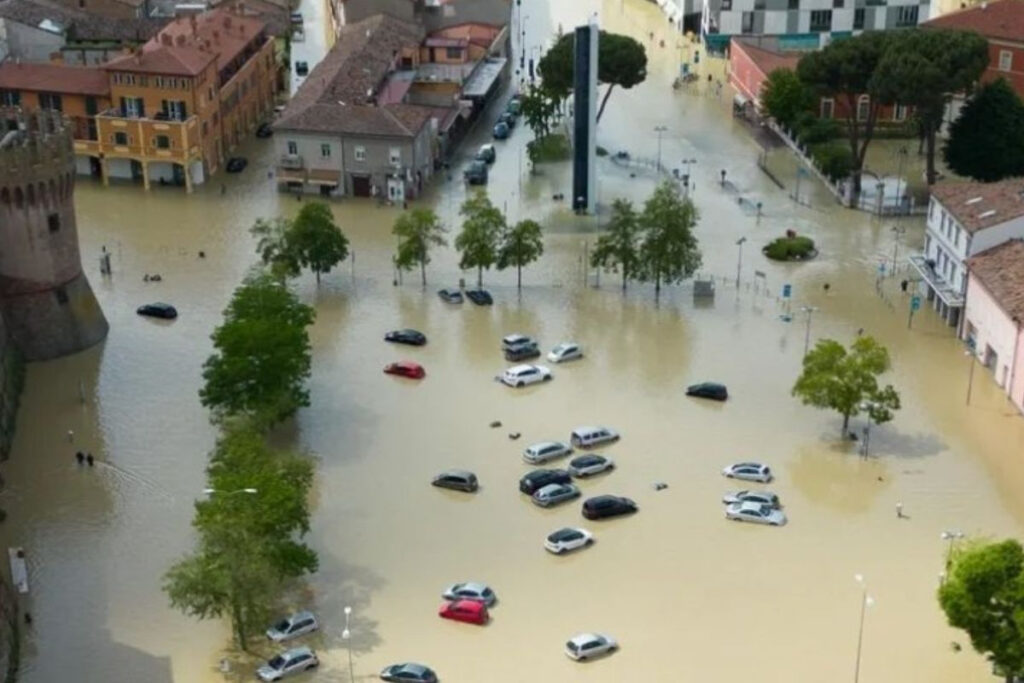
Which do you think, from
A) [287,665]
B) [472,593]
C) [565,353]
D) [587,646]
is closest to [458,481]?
[472,593]

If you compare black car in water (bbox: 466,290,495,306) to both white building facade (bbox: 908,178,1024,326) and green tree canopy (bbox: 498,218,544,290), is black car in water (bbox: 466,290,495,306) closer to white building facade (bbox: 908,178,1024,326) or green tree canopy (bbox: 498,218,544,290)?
green tree canopy (bbox: 498,218,544,290)

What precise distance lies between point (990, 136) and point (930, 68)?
16.7ft

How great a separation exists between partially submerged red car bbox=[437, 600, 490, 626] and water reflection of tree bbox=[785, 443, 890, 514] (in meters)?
13.3

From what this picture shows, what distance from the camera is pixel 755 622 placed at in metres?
42.3

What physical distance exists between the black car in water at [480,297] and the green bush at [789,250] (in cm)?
1462

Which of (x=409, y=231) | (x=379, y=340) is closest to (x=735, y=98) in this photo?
(x=409, y=231)

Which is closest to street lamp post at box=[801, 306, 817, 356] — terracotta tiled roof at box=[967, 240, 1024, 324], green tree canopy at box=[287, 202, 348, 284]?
terracotta tiled roof at box=[967, 240, 1024, 324]

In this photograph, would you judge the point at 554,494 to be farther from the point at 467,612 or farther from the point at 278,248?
the point at 278,248

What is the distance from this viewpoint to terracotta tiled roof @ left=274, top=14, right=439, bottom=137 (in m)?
77.2

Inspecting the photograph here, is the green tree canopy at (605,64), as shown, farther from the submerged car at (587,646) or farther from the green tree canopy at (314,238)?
the submerged car at (587,646)

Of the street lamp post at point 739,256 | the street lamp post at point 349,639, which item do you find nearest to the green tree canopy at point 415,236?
the street lamp post at point 739,256

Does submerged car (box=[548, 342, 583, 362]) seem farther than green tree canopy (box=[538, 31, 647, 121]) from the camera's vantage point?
No

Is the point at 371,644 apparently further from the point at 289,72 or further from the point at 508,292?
the point at 289,72

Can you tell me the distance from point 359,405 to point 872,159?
42729 millimetres
